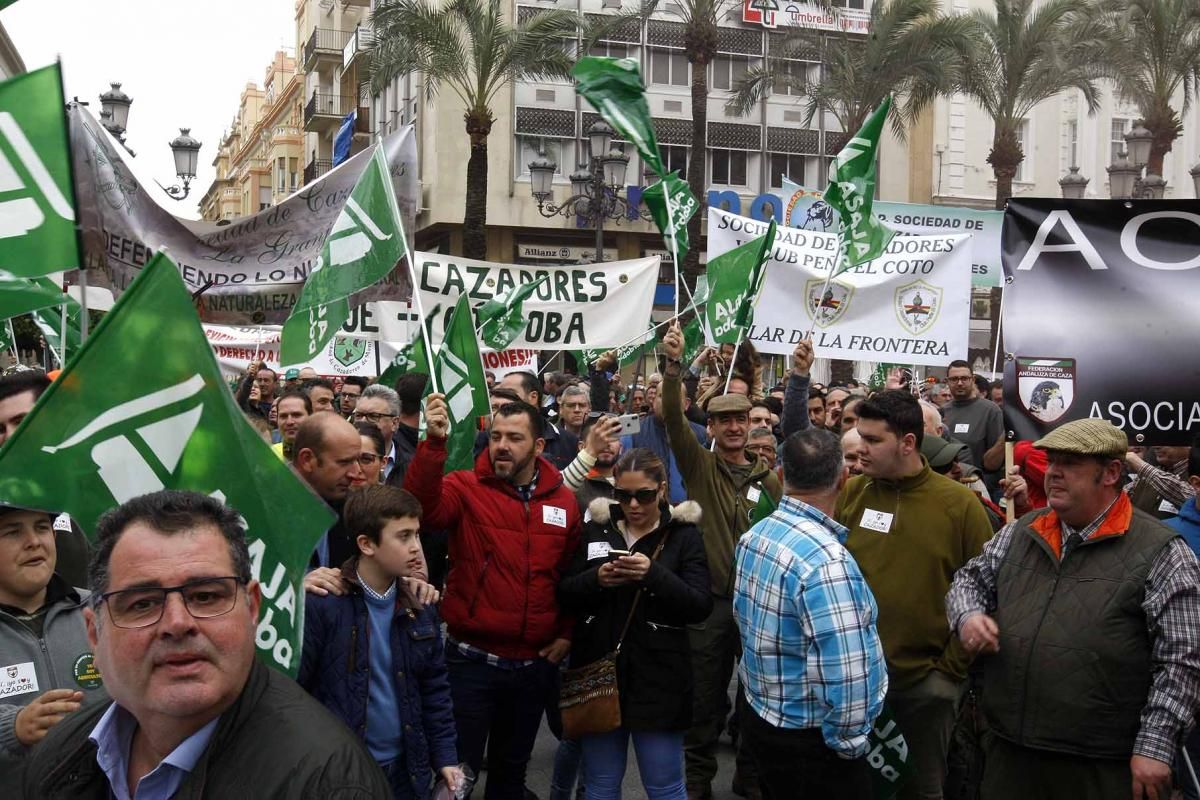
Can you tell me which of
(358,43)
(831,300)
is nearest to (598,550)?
(831,300)

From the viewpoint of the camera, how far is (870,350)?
1000cm

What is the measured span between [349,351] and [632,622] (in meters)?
9.47

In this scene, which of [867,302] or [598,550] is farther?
[867,302]

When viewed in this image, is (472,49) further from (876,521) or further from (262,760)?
(262,760)

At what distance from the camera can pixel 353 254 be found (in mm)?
→ 5977

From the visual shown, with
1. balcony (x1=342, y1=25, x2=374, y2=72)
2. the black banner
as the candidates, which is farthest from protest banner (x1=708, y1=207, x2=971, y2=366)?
balcony (x1=342, y1=25, x2=374, y2=72)

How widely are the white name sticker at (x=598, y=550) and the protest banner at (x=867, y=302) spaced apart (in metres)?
5.31

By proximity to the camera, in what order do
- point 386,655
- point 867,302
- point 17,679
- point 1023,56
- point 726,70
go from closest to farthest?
point 17,679, point 386,655, point 867,302, point 1023,56, point 726,70

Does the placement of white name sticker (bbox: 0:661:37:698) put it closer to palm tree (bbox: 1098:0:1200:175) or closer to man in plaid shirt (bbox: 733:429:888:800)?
man in plaid shirt (bbox: 733:429:888:800)

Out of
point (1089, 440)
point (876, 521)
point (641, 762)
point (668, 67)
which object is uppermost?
point (668, 67)

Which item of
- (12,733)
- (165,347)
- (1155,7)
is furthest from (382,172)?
(1155,7)

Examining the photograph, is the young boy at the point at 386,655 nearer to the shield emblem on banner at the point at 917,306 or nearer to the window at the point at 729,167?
the shield emblem on banner at the point at 917,306

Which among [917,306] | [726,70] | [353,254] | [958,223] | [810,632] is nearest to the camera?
[810,632]

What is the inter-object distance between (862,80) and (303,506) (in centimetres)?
2863
